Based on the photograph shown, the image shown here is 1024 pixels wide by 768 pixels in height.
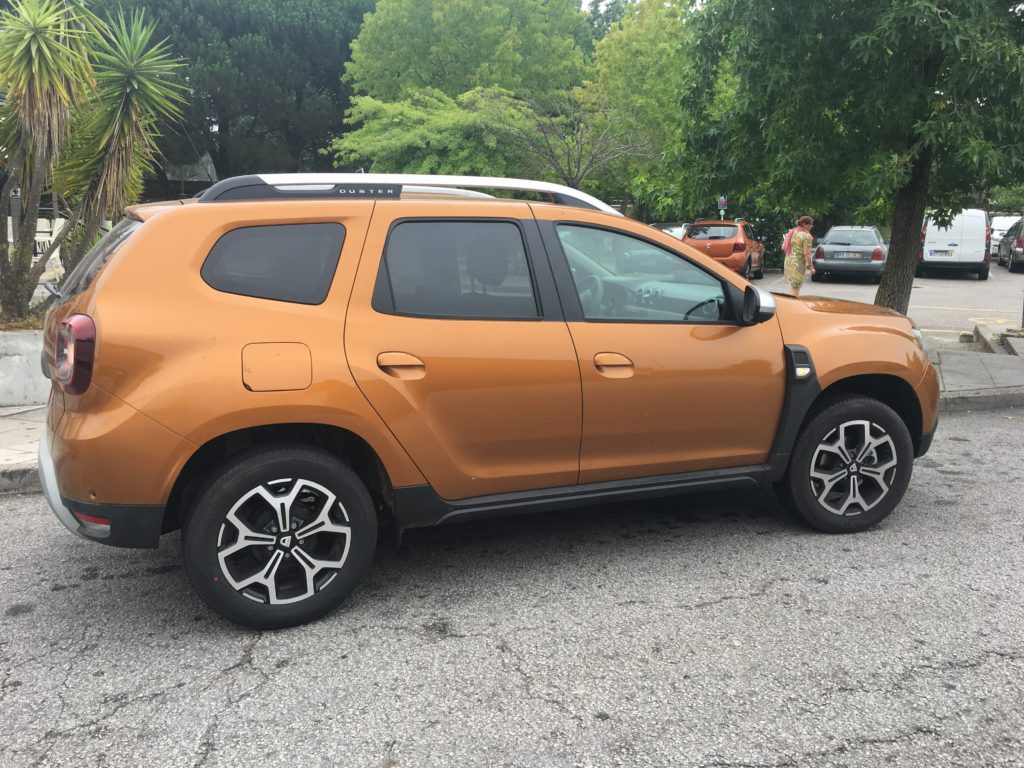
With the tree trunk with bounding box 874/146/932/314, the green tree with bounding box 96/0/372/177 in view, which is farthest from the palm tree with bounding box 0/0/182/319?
the green tree with bounding box 96/0/372/177

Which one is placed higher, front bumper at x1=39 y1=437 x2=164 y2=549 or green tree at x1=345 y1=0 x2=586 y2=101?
green tree at x1=345 y1=0 x2=586 y2=101

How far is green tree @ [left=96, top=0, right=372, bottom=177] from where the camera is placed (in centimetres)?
3175

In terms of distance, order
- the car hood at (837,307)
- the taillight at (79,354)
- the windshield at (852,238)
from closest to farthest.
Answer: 1. the taillight at (79,354)
2. the car hood at (837,307)
3. the windshield at (852,238)

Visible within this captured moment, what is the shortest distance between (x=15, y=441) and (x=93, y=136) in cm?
372

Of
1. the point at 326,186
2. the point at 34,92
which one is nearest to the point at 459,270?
the point at 326,186

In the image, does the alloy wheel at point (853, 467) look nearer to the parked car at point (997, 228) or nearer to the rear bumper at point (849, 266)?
the rear bumper at point (849, 266)

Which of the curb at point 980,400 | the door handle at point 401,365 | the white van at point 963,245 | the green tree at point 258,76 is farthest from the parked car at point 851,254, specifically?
the green tree at point 258,76

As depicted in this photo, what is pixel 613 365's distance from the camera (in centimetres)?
366

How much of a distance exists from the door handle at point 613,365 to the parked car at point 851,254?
18.6 m

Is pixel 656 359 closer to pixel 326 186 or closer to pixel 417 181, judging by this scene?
pixel 417 181

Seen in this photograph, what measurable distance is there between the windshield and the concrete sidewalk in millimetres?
11374

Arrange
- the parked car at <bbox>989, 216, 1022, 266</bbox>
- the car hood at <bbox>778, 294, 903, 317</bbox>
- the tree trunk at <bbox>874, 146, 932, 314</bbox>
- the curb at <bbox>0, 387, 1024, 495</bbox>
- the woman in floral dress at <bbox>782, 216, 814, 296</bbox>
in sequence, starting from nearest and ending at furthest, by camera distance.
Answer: the car hood at <bbox>778, 294, 903, 317</bbox> < the curb at <bbox>0, 387, 1024, 495</bbox> < the tree trunk at <bbox>874, 146, 932, 314</bbox> < the woman in floral dress at <bbox>782, 216, 814, 296</bbox> < the parked car at <bbox>989, 216, 1022, 266</bbox>

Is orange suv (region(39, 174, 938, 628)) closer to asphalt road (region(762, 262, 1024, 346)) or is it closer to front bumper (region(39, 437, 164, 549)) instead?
front bumper (region(39, 437, 164, 549))

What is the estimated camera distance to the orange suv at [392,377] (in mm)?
3041
